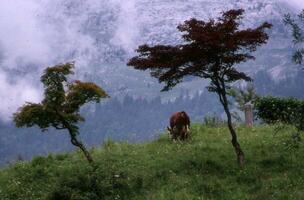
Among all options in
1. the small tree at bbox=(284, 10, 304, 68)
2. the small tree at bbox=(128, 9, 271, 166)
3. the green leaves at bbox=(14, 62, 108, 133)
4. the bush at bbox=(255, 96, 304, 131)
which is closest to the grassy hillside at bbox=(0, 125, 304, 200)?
the small tree at bbox=(128, 9, 271, 166)

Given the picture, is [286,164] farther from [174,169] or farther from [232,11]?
[232,11]

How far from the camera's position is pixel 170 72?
2202 centimetres

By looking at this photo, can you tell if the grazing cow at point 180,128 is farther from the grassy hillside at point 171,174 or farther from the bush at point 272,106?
the bush at point 272,106

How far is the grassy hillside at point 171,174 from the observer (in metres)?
19.3

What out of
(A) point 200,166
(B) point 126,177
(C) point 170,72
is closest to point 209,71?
(C) point 170,72

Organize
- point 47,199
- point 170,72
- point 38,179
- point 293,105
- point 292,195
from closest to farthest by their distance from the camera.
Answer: point 292,195 < point 47,199 < point 170,72 < point 38,179 < point 293,105

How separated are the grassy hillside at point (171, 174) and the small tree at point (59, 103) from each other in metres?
2.10

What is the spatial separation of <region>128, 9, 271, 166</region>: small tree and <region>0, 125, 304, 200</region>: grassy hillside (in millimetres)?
1442

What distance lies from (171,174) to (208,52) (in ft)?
16.1

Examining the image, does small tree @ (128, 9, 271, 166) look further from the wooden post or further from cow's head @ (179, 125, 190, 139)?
the wooden post

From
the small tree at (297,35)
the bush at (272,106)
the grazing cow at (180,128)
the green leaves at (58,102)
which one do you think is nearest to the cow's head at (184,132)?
the grazing cow at (180,128)

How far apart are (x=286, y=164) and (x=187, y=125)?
8959 millimetres

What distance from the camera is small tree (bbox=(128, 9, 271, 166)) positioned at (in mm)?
21156

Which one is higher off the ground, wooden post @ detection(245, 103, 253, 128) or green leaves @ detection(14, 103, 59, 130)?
wooden post @ detection(245, 103, 253, 128)
